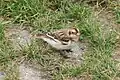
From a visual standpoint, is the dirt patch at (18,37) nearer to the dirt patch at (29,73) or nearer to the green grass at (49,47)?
the green grass at (49,47)

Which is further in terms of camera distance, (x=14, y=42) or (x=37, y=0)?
(x=37, y=0)

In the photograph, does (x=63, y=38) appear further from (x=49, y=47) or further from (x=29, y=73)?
(x=29, y=73)

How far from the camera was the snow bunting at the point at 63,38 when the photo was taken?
247 inches

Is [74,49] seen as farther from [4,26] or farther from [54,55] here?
[4,26]

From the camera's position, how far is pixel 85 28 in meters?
6.85

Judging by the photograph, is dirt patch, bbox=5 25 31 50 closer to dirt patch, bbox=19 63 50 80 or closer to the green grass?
the green grass

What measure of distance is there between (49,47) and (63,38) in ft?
1.17

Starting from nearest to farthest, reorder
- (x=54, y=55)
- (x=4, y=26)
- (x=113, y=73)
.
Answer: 1. (x=113, y=73)
2. (x=54, y=55)
3. (x=4, y=26)

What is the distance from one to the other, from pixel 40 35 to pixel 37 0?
0.93 meters

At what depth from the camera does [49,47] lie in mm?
6543

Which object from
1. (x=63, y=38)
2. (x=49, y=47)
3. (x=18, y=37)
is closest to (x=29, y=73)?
(x=49, y=47)

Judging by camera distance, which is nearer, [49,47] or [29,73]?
[29,73]

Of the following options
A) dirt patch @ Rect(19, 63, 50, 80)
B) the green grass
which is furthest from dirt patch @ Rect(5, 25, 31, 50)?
dirt patch @ Rect(19, 63, 50, 80)

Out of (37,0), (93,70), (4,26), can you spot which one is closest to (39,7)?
(37,0)
